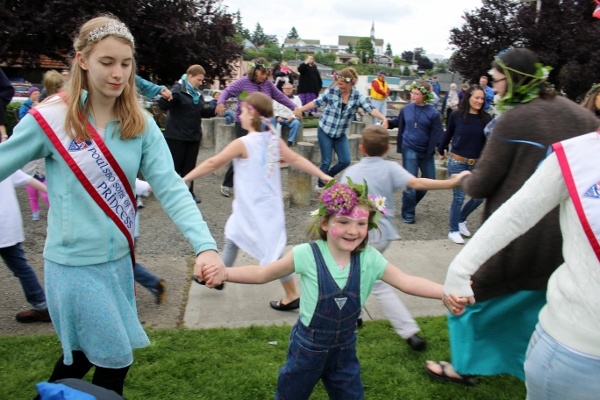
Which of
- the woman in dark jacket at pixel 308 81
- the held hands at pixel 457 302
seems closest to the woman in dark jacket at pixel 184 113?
the held hands at pixel 457 302

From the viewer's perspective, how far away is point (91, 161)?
2189mm

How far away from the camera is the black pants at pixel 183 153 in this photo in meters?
7.32

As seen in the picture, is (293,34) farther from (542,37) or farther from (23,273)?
(23,273)

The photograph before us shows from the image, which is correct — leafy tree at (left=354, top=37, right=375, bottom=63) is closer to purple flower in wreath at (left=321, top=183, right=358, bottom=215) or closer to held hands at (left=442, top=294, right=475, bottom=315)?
purple flower in wreath at (left=321, top=183, right=358, bottom=215)

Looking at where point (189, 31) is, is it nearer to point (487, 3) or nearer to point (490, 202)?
point (487, 3)

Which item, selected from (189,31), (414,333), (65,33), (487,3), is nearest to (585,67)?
(487,3)

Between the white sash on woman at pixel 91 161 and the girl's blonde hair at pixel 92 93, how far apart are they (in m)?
0.03

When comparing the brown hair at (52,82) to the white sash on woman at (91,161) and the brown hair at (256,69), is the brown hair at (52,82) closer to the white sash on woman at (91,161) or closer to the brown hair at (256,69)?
the brown hair at (256,69)

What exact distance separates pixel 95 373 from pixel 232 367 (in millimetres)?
1361

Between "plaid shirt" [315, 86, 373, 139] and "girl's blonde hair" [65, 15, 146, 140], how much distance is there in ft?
18.7

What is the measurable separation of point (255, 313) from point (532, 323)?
7.32 ft

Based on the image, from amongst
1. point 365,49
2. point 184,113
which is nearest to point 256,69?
point 184,113

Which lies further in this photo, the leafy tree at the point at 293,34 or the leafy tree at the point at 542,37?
the leafy tree at the point at 293,34

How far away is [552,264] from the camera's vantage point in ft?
9.36
